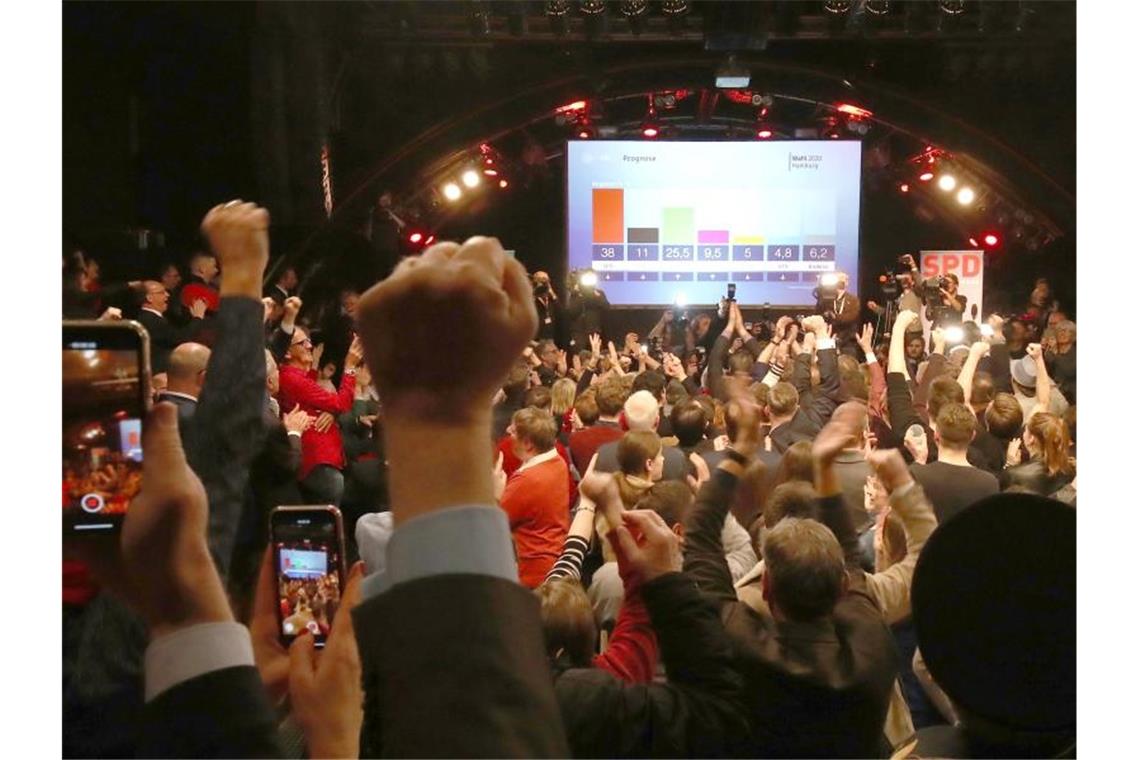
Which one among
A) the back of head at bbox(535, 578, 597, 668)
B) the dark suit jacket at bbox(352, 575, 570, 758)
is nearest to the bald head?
the back of head at bbox(535, 578, 597, 668)

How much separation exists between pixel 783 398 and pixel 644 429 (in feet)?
1.44

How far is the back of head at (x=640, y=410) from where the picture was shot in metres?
2.52

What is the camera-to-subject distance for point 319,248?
2035 millimetres

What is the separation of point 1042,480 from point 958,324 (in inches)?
23.2

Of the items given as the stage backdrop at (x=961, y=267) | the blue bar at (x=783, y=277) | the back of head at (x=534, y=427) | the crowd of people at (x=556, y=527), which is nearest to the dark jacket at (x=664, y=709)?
the crowd of people at (x=556, y=527)

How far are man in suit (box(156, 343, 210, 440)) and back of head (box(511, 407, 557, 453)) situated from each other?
849 mm

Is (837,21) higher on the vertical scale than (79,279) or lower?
higher

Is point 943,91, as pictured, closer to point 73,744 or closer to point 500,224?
point 500,224

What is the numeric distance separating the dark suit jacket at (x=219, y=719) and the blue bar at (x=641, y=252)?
6.08 feet

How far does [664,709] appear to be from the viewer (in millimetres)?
1327

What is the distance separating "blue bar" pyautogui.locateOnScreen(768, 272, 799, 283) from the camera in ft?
8.20

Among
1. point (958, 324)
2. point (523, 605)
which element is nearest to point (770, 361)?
point (958, 324)

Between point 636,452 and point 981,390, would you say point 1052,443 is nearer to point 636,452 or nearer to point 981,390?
point 981,390

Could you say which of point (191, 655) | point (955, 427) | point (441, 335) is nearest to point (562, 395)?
point (955, 427)
